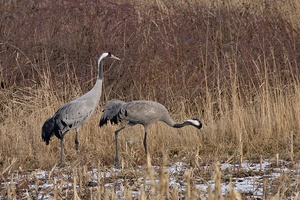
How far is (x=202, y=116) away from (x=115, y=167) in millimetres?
2701

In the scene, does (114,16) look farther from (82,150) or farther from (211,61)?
(82,150)

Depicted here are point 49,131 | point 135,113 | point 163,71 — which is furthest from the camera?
point 163,71

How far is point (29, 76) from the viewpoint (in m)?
9.55

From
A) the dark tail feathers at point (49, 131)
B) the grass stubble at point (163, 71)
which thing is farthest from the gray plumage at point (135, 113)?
the dark tail feathers at point (49, 131)

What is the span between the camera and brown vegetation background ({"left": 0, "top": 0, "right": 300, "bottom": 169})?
7578mm

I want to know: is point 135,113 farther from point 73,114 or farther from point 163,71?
point 163,71

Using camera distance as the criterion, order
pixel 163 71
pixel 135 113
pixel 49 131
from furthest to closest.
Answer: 1. pixel 163 71
2. pixel 135 113
3. pixel 49 131

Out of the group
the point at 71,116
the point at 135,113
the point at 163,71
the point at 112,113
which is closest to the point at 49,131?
the point at 71,116

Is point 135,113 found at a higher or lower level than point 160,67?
lower

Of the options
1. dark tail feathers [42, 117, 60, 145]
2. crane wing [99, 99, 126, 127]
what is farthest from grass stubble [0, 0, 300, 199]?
crane wing [99, 99, 126, 127]

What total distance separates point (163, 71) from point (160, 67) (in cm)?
8

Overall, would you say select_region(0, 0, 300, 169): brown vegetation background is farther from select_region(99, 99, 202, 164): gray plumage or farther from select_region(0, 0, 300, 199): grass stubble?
select_region(99, 99, 202, 164): gray plumage

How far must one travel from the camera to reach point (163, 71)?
9766mm

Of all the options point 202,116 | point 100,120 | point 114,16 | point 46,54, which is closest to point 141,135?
point 100,120
